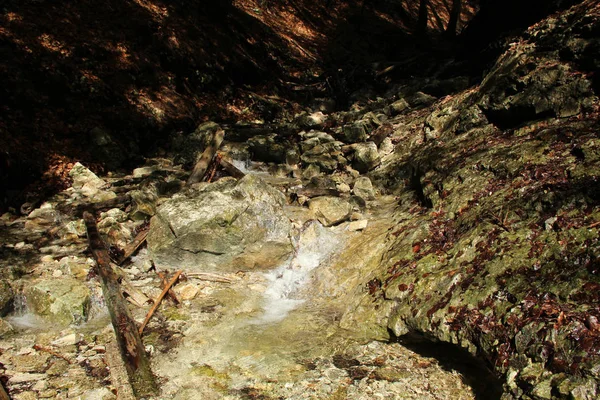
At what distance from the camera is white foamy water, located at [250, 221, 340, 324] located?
5.24m

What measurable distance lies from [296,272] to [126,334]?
2547mm

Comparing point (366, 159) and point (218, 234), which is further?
point (366, 159)

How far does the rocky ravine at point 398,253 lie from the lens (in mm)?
3395

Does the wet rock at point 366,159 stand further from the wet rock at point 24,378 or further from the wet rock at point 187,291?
the wet rock at point 24,378

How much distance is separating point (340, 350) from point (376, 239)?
2.02 m

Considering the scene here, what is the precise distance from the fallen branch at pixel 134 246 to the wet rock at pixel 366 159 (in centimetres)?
439

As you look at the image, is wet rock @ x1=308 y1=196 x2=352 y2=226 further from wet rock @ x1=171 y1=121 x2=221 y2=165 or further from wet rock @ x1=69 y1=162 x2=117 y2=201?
wet rock @ x1=69 y1=162 x2=117 y2=201

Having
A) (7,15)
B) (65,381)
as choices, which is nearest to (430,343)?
(65,381)

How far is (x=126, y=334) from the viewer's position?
166 inches

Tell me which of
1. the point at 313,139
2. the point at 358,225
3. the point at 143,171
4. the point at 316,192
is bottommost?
the point at 358,225

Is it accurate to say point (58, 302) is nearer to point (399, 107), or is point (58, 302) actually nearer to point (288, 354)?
point (288, 354)

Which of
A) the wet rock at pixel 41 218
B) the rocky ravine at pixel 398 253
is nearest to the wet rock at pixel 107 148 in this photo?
the rocky ravine at pixel 398 253

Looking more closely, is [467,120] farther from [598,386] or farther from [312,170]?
[598,386]

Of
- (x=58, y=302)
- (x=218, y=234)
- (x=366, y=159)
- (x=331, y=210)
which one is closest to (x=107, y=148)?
(x=218, y=234)
